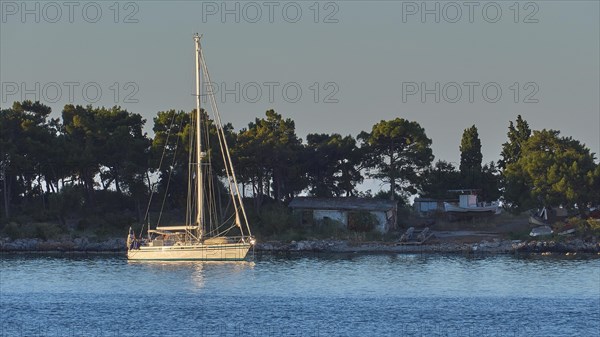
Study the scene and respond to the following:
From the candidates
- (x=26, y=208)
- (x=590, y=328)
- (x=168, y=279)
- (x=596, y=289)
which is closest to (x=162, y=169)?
A: (x=26, y=208)

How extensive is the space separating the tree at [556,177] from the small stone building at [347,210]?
9.28 m

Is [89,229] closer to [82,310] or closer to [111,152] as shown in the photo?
[111,152]

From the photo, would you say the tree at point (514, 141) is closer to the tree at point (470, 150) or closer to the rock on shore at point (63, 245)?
the tree at point (470, 150)

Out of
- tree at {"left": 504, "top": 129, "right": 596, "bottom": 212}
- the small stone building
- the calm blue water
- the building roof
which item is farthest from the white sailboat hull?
tree at {"left": 504, "top": 129, "right": 596, "bottom": 212}

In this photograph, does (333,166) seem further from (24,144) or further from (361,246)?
(24,144)

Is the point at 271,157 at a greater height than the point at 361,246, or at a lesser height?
greater

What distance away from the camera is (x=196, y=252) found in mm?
77375

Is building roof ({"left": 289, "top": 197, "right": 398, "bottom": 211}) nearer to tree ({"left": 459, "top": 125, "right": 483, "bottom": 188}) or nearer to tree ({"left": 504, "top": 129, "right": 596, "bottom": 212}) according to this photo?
tree ({"left": 504, "top": 129, "right": 596, "bottom": 212})

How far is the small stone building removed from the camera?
295ft

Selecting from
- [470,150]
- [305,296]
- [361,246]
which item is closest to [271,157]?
[361,246]

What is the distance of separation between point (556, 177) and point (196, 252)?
27.9 m

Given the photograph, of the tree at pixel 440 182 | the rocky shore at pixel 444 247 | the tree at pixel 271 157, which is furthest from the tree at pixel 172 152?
the tree at pixel 440 182

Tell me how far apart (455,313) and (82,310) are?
17574 mm

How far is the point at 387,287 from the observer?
6319cm
